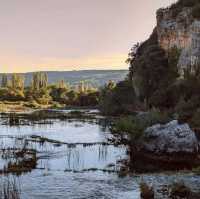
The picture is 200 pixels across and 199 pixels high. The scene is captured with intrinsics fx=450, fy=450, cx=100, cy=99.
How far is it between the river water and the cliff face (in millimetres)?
30422

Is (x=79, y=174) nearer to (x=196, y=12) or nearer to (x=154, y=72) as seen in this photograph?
(x=196, y=12)

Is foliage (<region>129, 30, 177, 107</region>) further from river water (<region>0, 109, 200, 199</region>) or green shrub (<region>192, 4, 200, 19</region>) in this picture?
river water (<region>0, 109, 200, 199</region>)

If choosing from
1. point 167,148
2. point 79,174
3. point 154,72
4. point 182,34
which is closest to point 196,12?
point 182,34

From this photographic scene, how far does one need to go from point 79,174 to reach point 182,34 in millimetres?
62402

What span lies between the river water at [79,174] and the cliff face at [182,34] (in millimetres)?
30422

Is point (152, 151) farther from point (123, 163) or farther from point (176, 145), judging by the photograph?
point (123, 163)

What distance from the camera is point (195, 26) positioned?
8731 cm

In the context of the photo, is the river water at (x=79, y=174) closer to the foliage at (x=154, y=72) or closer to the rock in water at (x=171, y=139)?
the rock in water at (x=171, y=139)

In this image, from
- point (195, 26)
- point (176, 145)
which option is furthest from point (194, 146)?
point (195, 26)

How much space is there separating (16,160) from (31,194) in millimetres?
11170

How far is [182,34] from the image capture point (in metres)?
94.8

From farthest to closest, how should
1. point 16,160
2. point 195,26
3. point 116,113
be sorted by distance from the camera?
point 116,113, point 195,26, point 16,160

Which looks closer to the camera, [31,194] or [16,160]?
[31,194]

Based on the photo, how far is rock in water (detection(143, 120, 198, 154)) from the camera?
4997 cm
